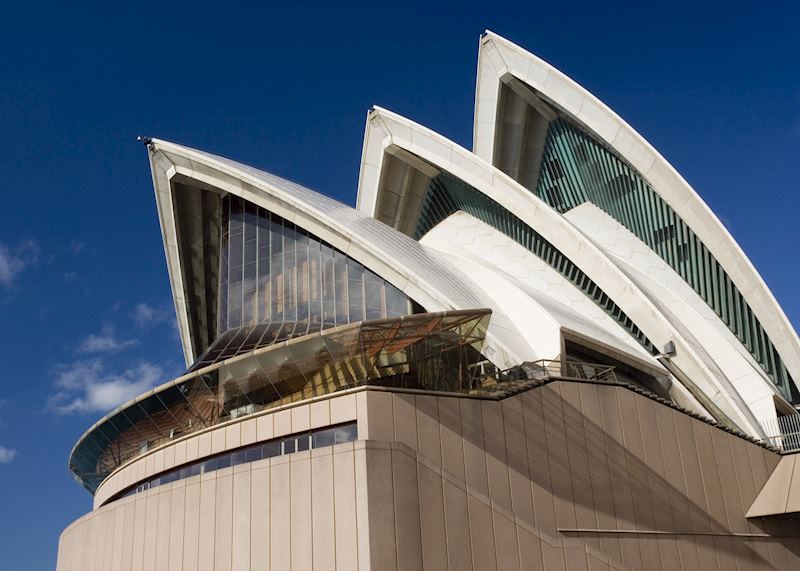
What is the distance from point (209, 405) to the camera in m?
18.6

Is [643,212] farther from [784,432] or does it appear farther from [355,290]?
[355,290]

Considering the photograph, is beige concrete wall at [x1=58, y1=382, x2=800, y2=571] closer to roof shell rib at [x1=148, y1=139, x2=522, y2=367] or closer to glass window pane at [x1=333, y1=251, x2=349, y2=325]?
roof shell rib at [x1=148, y1=139, x2=522, y2=367]

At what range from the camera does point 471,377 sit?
17.7 meters

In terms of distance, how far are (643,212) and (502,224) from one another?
15.2 feet

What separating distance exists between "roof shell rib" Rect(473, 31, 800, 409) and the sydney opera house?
8 cm

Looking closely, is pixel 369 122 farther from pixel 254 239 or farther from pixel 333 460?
pixel 333 460

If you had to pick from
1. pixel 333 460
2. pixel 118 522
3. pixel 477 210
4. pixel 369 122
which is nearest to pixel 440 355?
pixel 333 460

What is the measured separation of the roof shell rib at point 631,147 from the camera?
23453 millimetres

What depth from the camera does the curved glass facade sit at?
2491cm

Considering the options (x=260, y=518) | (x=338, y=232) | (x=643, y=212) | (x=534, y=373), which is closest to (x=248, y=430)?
(x=260, y=518)

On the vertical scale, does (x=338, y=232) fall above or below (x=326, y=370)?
above

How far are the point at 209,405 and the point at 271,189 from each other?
26.5 ft

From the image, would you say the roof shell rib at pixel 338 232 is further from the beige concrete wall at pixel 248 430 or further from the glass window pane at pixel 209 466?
the glass window pane at pixel 209 466

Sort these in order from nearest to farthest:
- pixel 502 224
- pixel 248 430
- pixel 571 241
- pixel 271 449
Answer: pixel 271 449 → pixel 248 430 → pixel 571 241 → pixel 502 224
